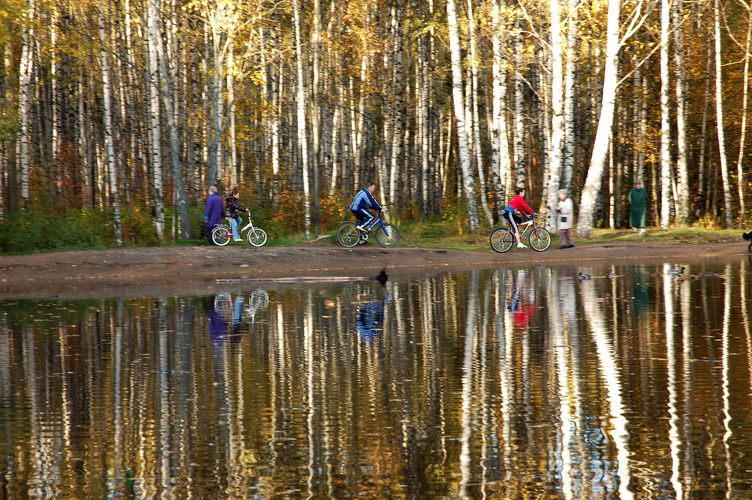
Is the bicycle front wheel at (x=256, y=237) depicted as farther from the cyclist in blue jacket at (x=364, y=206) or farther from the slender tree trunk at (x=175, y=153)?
the cyclist in blue jacket at (x=364, y=206)

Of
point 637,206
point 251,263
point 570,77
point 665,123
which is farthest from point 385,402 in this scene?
point 665,123

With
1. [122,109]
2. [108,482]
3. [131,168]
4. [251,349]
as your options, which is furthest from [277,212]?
[108,482]

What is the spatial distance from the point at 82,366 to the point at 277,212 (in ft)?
86.2

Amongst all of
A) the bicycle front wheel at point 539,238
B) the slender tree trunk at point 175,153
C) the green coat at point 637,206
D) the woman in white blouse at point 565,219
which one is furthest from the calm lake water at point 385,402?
the green coat at point 637,206

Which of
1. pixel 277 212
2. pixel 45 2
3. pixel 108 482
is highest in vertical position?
pixel 45 2

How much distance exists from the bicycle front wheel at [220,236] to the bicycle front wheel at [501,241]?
833cm

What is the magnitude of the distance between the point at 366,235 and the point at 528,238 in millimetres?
5150

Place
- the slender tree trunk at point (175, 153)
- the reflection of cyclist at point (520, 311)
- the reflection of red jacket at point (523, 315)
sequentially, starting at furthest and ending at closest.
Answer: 1. the slender tree trunk at point (175, 153)
2. the reflection of cyclist at point (520, 311)
3. the reflection of red jacket at point (523, 315)

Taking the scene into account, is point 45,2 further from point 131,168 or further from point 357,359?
point 357,359

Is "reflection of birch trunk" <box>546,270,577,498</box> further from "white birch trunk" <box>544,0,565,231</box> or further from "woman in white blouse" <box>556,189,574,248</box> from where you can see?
"white birch trunk" <box>544,0,565,231</box>

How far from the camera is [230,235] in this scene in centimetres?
2953

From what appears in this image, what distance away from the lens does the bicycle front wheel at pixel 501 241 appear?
28.9m

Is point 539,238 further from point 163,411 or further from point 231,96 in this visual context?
point 163,411

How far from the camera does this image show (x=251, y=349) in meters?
11.5
